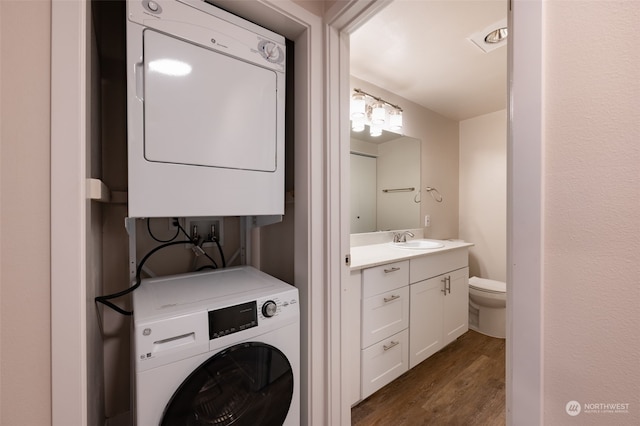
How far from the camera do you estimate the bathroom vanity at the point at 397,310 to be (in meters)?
1.54

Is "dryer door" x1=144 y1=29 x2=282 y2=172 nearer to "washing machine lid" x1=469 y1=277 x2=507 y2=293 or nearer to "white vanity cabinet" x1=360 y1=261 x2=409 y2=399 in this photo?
"white vanity cabinet" x1=360 y1=261 x2=409 y2=399

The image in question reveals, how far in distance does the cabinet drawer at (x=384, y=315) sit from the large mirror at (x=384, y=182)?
681mm

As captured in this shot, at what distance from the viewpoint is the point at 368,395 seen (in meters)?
1.59

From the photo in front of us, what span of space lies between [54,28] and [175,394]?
103cm

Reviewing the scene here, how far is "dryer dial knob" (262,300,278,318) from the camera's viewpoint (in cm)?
98

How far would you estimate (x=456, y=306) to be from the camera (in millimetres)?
2258

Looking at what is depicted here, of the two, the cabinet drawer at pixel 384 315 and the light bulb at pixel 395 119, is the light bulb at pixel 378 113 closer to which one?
the light bulb at pixel 395 119

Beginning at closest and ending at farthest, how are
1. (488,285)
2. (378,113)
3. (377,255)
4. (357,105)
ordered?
(377,255) < (357,105) < (378,113) < (488,285)

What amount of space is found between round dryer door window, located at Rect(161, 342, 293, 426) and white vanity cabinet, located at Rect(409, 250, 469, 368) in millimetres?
1160

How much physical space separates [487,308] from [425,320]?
1.03m

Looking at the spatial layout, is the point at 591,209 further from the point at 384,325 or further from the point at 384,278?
the point at 384,325

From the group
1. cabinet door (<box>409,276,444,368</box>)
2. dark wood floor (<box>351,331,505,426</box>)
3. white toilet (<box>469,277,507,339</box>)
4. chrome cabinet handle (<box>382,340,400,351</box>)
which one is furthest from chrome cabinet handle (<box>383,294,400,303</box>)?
white toilet (<box>469,277,507,339</box>)

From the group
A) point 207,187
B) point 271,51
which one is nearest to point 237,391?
point 207,187

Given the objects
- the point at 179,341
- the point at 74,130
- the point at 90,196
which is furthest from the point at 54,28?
the point at 179,341
